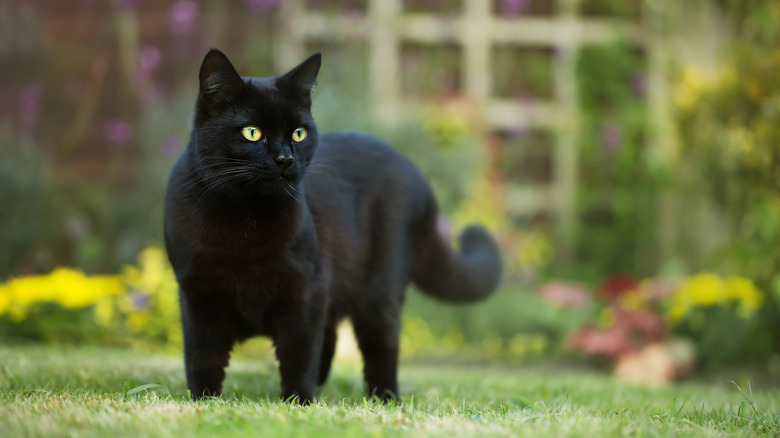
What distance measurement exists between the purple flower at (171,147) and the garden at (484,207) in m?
0.03

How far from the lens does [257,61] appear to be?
20.5 feet

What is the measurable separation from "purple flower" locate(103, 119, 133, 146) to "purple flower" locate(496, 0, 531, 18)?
3337mm

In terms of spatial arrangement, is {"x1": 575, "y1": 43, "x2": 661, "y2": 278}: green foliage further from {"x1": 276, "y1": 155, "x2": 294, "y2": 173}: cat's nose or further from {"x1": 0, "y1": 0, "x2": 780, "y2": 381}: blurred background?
{"x1": 276, "y1": 155, "x2": 294, "y2": 173}: cat's nose

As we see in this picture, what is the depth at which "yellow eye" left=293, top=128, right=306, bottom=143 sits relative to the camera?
223 cm

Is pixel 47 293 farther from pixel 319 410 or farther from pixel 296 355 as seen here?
pixel 319 410

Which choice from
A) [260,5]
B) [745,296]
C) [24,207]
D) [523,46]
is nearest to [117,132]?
[24,207]

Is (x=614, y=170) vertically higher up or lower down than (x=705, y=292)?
higher up

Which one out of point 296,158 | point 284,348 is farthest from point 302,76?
point 284,348

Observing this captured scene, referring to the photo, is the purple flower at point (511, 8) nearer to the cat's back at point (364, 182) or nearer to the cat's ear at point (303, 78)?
the cat's back at point (364, 182)

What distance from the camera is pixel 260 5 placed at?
6094 millimetres

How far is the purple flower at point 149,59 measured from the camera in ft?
19.5

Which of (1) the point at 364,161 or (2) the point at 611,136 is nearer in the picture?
(1) the point at 364,161

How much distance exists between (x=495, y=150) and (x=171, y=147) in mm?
2807

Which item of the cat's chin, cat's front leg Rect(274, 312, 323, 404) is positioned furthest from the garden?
the cat's chin
